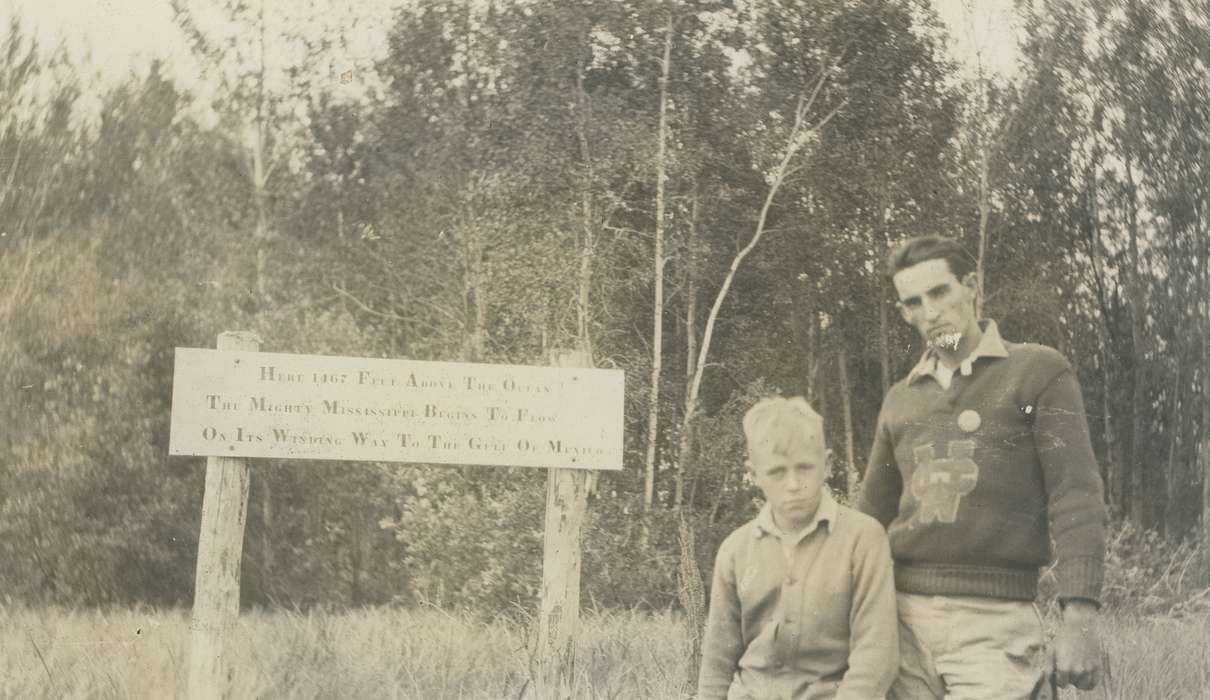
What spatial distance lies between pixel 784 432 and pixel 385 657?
188cm

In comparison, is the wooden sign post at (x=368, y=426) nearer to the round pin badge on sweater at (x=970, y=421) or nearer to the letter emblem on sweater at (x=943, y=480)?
the letter emblem on sweater at (x=943, y=480)

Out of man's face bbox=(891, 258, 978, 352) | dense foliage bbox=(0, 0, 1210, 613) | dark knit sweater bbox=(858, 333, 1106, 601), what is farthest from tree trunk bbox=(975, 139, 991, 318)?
dark knit sweater bbox=(858, 333, 1106, 601)

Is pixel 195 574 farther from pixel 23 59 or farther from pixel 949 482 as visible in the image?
pixel 949 482

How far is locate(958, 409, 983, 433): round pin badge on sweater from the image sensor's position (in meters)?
3.08

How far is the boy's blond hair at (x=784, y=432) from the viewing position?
316 cm

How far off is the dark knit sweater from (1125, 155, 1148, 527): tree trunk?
126 centimetres

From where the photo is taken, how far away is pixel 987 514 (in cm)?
304

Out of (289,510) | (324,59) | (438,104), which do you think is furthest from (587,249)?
(289,510)

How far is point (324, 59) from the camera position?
4.18m

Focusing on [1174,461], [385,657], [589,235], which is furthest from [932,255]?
[385,657]

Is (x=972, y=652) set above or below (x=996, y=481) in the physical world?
below

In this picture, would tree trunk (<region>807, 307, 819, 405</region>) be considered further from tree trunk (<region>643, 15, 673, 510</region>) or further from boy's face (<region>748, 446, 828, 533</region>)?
boy's face (<region>748, 446, 828, 533</region>)

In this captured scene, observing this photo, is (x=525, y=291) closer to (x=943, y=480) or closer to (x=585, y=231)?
(x=585, y=231)

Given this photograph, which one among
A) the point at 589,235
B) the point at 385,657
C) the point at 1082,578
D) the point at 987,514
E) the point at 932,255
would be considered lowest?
the point at 385,657
